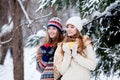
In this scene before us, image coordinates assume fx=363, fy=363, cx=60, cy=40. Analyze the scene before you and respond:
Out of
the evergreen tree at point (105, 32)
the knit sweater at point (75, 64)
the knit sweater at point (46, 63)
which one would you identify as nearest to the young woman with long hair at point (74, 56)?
the knit sweater at point (75, 64)

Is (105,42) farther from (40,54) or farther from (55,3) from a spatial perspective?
(40,54)

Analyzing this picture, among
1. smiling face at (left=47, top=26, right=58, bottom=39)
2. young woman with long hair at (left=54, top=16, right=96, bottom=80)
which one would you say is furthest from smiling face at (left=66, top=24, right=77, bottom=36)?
smiling face at (left=47, top=26, right=58, bottom=39)

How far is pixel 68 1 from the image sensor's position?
578cm

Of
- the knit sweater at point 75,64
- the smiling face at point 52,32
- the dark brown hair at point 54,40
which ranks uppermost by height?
the smiling face at point 52,32

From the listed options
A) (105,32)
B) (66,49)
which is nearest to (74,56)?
(66,49)

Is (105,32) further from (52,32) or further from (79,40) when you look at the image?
(79,40)

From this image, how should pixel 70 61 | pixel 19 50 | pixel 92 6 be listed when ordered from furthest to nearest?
pixel 19 50 < pixel 92 6 < pixel 70 61

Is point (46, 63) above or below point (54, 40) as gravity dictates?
below

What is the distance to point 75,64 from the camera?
3729 mm

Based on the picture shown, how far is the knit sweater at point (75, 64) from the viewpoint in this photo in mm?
3668

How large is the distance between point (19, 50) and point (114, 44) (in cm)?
689

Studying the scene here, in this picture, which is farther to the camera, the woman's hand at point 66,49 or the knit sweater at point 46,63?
the knit sweater at point 46,63

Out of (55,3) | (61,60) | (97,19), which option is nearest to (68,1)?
(55,3)

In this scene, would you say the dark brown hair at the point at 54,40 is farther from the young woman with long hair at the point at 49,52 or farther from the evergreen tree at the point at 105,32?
the evergreen tree at the point at 105,32
